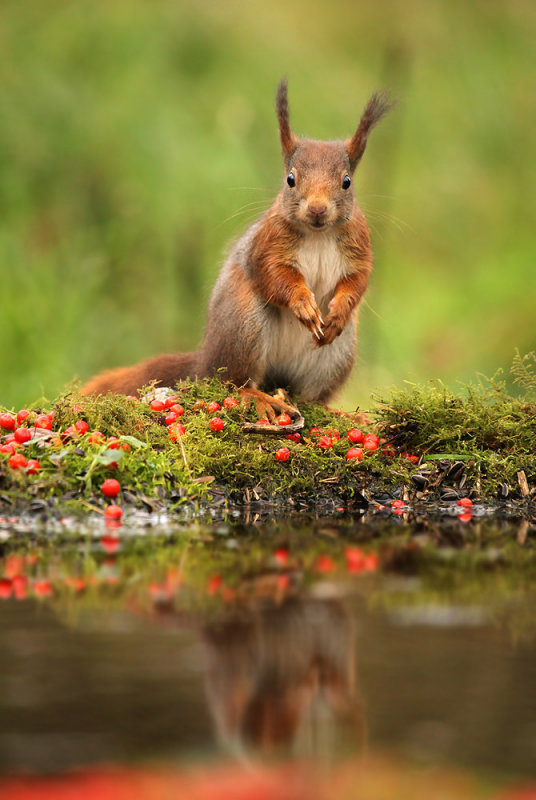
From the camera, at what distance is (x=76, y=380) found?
4.68m

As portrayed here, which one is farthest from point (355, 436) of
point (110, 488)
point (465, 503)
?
point (110, 488)

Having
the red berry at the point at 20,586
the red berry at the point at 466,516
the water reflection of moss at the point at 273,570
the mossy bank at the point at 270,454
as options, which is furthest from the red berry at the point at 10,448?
the red berry at the point at 466,516

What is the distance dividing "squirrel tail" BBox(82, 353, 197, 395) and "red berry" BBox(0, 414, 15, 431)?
1174mm

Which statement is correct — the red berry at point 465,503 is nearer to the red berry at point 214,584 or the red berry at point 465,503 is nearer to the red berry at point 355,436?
the red berry at point 355,436

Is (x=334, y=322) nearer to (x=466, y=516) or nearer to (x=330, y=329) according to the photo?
(x=330, y=329)

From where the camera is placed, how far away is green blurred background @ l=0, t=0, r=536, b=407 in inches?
315

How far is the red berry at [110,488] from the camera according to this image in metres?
3.64

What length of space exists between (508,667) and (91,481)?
1.92 m

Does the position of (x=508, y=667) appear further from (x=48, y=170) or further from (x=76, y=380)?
(x=48, y=170)

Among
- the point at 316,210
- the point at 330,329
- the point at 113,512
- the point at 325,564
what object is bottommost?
the point at 325,564

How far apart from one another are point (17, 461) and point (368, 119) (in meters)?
2.25

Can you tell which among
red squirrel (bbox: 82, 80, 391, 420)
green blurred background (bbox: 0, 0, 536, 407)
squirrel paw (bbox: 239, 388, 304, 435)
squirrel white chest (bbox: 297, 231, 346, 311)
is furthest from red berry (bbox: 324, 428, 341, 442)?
green blurred background (bbox: 0, 0, 536, 407)

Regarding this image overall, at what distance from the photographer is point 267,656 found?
7.25 feet

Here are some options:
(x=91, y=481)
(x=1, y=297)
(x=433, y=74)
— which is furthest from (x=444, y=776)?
(x=433, y=74)
